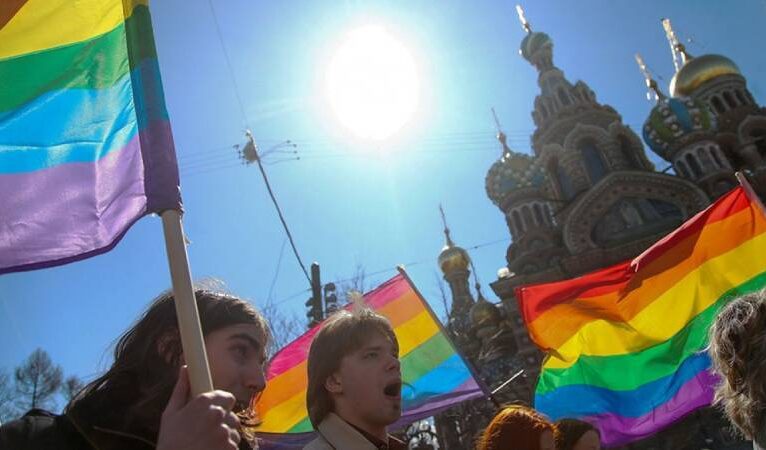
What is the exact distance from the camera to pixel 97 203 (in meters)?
2.19

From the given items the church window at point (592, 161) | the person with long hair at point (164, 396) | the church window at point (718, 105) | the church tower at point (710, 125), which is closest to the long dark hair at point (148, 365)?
the person with long hair at point (164, 396)

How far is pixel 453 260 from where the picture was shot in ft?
123

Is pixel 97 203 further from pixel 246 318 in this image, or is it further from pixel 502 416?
pixel 502 416

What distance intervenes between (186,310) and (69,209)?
3.67ft

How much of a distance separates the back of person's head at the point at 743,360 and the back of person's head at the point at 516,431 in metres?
0.96

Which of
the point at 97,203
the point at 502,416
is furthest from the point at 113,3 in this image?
the point at 502,416

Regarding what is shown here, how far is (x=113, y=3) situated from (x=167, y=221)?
1.25 metres

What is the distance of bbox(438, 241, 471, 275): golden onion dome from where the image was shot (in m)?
37.5

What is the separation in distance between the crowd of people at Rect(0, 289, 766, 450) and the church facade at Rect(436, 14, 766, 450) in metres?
19.3

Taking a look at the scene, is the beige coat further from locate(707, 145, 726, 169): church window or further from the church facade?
locate(707, 145, 726, 169): church window

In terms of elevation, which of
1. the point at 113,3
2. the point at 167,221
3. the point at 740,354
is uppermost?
the point at 113,3

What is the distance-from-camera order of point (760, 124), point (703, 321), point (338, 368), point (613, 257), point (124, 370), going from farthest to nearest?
1. point (760, 124)
2. point (613, 257)
3. point (703, 321)
4. point (338, 368)
5. point (124, 370)

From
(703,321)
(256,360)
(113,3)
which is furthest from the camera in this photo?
(703,321)

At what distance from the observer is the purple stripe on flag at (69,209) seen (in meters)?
2.07
